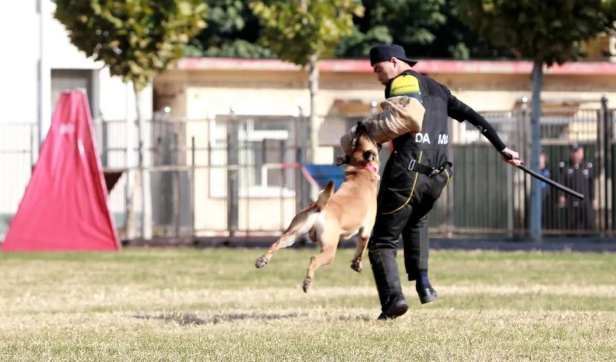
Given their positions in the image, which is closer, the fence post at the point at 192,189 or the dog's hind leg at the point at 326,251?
the dog's hind leg at the point at 326,251

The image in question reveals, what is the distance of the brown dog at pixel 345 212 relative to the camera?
10.2 metres

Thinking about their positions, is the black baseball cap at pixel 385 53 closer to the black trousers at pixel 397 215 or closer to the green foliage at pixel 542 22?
the black trousers at pixel 397 215

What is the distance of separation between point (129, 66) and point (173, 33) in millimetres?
889

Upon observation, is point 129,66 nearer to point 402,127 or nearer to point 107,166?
point 107,166

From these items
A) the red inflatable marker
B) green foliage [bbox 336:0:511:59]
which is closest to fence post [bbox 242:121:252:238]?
the red inflatable marker

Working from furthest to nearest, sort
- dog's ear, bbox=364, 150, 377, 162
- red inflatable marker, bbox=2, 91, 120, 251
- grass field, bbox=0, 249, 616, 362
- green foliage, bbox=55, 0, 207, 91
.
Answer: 1. green foliage, bbox=55, 0, 207, 91
2. red inflatable marker, bbox=2, 91, 120, 251
3. dog's ear, bbox=364, 150, 377, 162
4. grass field, bbox=0, 249, 616, 362

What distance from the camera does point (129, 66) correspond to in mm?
25141

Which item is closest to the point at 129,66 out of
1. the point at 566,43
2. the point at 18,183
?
the point at 18,183

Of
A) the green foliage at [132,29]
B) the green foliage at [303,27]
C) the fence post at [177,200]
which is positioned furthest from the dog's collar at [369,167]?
the fence post at [177,200]

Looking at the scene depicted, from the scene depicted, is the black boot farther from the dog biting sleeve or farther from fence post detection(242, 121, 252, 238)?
fence post detection(242, 121, 252, 238)

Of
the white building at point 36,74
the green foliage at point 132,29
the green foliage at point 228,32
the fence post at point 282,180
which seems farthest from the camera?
the green foliage at point 228,32

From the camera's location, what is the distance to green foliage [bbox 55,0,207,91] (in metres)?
24.8

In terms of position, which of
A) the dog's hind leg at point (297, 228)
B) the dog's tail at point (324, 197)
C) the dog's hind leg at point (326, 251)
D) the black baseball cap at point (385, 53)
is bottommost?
the dog's hind leg at point (326, 251)

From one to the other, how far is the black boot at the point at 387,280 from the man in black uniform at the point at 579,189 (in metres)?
15.7
